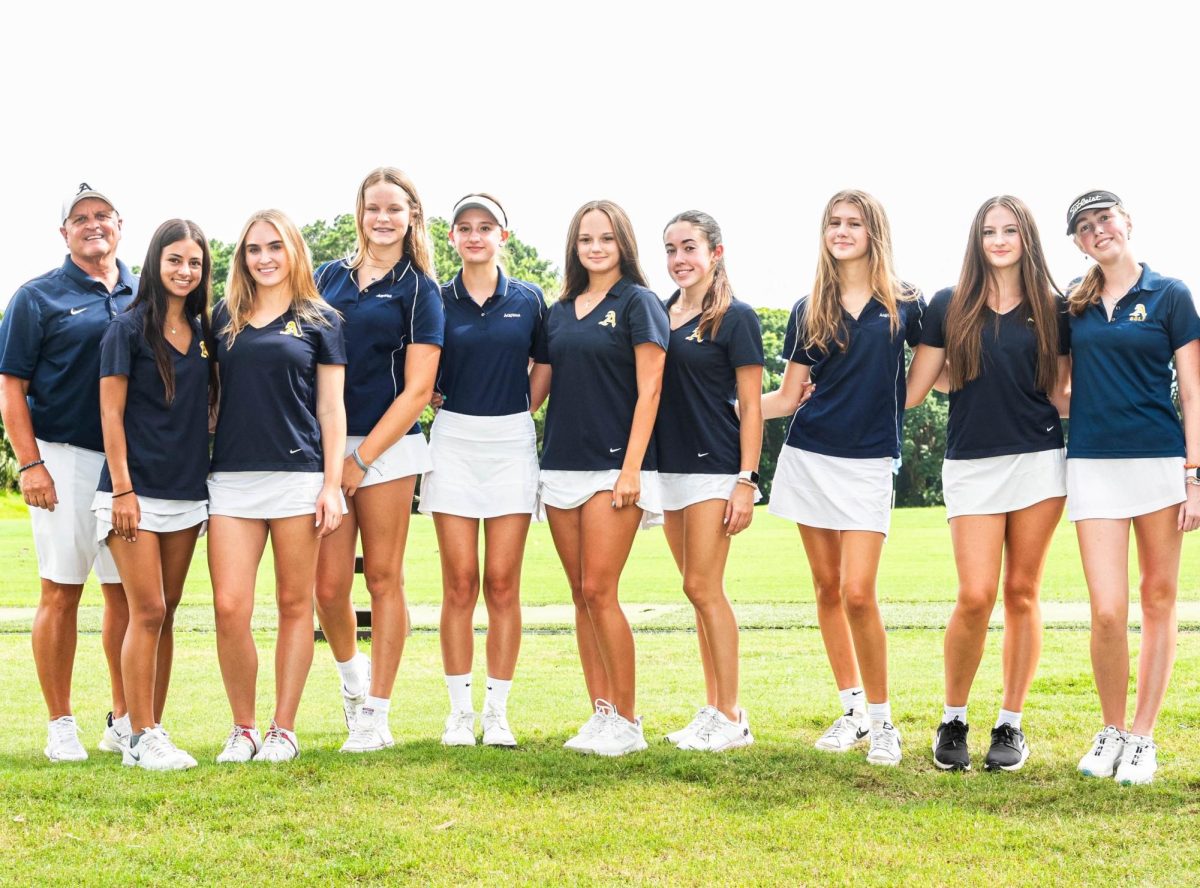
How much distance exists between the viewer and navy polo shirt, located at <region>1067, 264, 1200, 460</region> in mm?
5066

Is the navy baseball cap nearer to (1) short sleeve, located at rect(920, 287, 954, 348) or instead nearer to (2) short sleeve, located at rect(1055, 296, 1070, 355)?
(2) short sleeve, located at rect(1055, 296, 1070, 355)

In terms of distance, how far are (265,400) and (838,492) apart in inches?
96.9

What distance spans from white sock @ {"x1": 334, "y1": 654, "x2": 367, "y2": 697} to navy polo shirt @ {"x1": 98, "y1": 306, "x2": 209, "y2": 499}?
1244mm

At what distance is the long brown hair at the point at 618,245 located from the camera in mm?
5547

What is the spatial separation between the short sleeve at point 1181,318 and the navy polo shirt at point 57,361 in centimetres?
459

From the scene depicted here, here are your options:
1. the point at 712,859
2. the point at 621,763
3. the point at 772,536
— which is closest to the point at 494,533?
the point at 621,763

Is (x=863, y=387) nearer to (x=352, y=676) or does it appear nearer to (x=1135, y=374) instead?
(x=1135, y=374)

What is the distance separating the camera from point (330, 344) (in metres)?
5.21

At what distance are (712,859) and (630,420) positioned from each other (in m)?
2.09

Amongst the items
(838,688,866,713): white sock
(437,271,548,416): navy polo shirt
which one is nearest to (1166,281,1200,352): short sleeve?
(838,688,866,713): white sock

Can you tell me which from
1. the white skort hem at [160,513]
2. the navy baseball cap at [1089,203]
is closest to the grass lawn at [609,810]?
the white skort hem at [160,513]

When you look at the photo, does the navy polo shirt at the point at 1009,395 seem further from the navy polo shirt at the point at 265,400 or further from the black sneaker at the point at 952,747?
the navy polo shirt at the point at 265,400

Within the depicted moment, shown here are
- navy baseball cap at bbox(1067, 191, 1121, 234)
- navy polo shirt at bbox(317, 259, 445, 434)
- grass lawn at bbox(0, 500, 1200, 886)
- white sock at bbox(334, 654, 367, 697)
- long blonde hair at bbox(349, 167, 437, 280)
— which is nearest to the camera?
grass lawn at bbox(0, 500, 1200, 886)

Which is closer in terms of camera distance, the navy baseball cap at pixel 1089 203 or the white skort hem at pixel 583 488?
the navy baseball cap at pixel 1089 203
